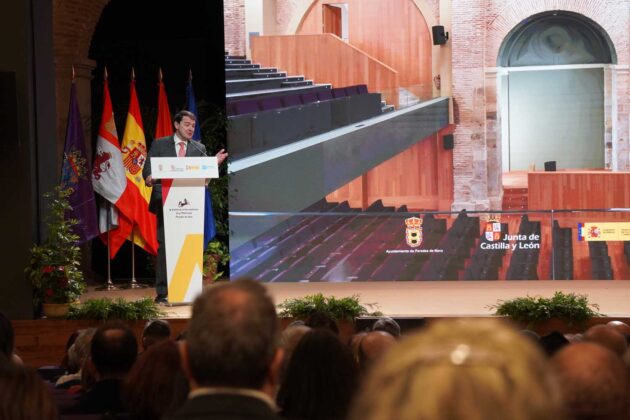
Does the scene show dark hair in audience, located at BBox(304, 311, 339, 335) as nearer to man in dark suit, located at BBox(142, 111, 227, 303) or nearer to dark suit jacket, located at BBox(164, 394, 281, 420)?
man in dark suit, located at BBox(142, 111, 227, 303)

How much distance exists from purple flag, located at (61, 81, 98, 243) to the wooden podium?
Answer: 1383mm

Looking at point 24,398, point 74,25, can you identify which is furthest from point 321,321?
point 74,25

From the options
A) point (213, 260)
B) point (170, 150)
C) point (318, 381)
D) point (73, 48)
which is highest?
point (73, 48)

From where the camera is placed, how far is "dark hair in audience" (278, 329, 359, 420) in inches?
92.4

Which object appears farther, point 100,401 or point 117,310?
point 117,310

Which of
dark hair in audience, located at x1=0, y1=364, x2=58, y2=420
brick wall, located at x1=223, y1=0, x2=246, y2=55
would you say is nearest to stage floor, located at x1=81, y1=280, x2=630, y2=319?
brick wall, located at x1=223, y1=0, x2=246, y2=55

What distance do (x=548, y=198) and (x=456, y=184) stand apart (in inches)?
32.3

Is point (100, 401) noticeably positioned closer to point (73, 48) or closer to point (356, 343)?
point (356, 343)

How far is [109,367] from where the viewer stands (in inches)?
123

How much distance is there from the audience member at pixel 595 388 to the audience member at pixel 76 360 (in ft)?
7.49

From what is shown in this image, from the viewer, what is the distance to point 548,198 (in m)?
8.66

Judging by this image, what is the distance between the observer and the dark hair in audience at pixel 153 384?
2.52 meters

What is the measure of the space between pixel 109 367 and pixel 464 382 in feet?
7.84

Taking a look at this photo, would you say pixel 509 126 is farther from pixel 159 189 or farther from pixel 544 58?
pixel 159 189
